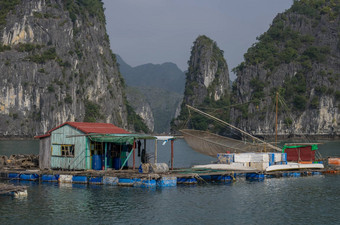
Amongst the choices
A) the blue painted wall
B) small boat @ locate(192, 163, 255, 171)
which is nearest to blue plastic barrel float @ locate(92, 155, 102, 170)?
the blue painted wall

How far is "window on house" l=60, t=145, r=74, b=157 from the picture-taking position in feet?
148

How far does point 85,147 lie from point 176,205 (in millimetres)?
12961

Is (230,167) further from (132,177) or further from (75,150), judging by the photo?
(75,150)

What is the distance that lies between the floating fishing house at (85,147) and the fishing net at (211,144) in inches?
529

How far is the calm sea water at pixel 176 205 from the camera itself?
31047 mm

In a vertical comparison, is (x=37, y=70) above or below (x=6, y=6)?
below

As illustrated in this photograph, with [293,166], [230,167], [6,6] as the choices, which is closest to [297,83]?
[6,6]

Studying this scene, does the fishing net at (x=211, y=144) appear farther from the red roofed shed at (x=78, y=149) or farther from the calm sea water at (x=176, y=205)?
the calm sea water at (x=176, y=205)

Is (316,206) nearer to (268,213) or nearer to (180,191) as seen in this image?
(268,213)

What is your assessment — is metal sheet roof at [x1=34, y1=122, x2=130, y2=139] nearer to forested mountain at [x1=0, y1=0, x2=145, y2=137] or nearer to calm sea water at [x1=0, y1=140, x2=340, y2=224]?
calm sea water at [x1=0, y1=140, x2=340, y2=224]

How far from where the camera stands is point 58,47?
18588 centimetres

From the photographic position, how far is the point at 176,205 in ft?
115

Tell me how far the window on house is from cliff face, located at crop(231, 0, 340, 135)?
135 meters

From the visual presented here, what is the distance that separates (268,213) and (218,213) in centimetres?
362
